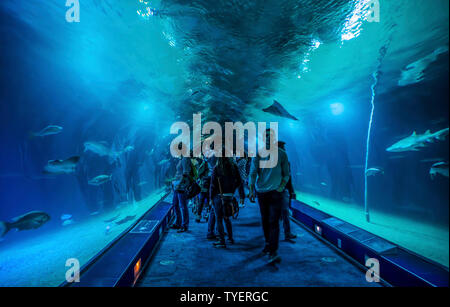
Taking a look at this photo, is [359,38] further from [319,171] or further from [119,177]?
[319,171]

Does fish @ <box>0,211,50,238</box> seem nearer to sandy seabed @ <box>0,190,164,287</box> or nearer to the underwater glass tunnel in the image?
the underwater glass tunnel

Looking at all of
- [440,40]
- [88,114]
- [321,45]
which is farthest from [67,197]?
[440,40]

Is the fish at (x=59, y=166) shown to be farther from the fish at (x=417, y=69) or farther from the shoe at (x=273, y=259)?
the fish at (x=417, y=69)

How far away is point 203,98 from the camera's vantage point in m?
13.3

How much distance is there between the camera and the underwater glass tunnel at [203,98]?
16.8 feet

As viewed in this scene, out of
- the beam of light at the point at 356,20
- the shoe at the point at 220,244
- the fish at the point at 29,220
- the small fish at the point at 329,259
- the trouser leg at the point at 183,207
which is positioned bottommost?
the fish at the point at 29,220

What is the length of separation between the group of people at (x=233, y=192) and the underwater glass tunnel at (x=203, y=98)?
1.68 feet

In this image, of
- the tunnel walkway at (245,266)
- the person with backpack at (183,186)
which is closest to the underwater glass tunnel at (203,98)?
the tunnel walkway at (245,266)

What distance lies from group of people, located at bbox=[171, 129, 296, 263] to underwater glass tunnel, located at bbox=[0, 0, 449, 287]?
0.51 m

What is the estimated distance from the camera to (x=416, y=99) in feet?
52.6

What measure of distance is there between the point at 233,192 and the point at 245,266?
5.43 feet

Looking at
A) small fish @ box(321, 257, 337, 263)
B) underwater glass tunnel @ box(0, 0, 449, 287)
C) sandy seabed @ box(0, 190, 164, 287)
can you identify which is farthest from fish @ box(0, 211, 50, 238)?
small fish @ box(321, 257, 337, 263)

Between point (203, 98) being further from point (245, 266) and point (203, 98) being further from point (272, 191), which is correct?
point (245, 266)

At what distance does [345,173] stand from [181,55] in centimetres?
2607
